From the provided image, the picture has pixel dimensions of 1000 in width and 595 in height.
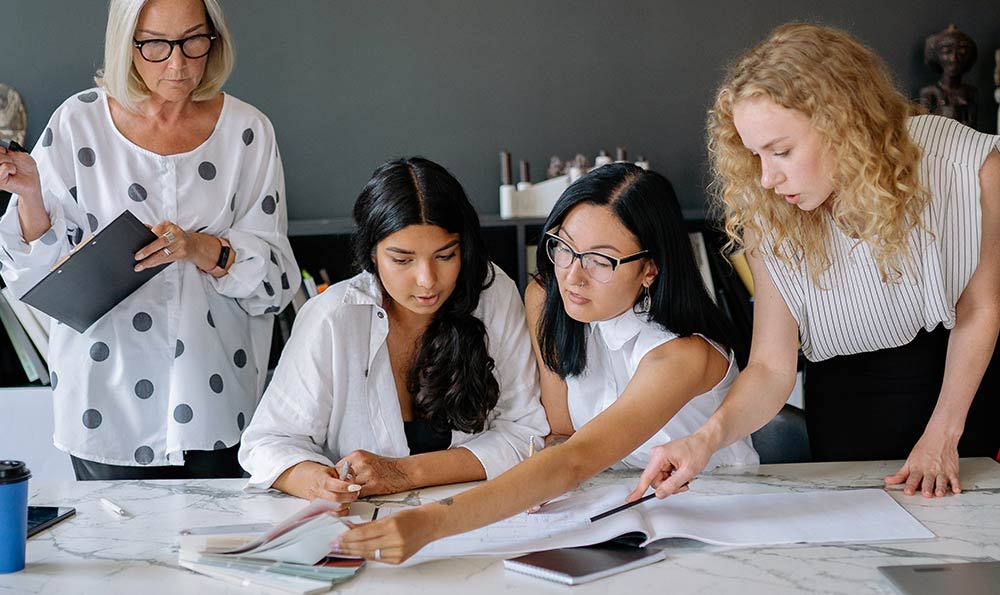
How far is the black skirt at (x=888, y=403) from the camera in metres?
2.12

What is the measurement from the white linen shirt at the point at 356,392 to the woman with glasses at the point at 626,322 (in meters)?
0.06

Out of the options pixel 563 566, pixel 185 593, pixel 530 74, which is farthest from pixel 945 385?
pixel 530 74

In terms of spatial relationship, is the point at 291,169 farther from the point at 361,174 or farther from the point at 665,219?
the point at 665,219

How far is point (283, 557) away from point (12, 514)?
1.23 feet

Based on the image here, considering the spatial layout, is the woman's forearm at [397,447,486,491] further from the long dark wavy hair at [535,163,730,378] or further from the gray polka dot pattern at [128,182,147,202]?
the gray polka dot pattern at [128,182,147,202]

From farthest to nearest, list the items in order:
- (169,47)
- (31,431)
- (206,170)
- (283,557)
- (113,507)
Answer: (31,431)
(206,170)
(169,47)
(113,507)
(283,557)

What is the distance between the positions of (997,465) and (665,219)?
2.44 feet

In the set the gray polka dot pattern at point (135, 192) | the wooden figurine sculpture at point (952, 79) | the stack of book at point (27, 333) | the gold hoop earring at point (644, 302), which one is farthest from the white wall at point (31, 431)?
the wooden figurine sculpture at point (952, 79)

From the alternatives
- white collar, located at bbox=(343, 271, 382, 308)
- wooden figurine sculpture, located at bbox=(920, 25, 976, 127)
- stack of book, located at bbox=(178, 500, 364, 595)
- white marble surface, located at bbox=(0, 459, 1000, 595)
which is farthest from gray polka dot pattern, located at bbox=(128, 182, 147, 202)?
wooden figurine sculpture, located at bbox=(920, 25, 976, 127)

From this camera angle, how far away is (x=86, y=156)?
85.1 inches

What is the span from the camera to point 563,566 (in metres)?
1.42

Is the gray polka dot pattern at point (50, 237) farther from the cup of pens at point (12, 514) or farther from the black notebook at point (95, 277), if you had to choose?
the cup of pens at point (12, 514)

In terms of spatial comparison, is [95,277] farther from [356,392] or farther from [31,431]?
[31,431]

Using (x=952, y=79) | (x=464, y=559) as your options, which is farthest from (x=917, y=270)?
(x=952, y=79)
